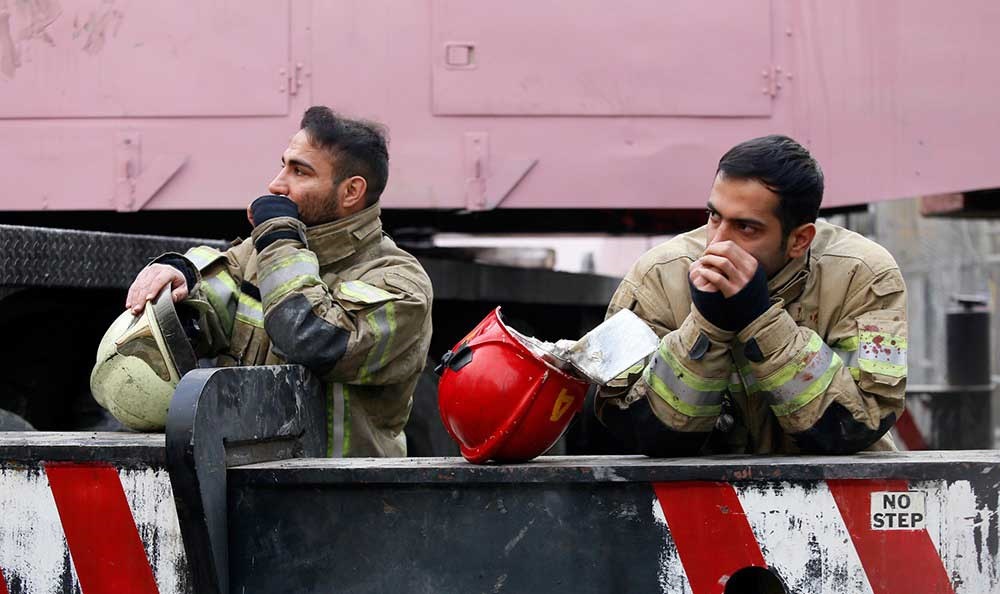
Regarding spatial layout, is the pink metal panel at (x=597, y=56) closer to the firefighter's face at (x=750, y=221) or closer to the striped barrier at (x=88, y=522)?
the firefighter's face at (x=750, y=221)

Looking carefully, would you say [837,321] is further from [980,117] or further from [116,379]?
[980,117]

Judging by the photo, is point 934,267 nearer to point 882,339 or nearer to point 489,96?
point 489,96

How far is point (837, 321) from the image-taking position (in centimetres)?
267

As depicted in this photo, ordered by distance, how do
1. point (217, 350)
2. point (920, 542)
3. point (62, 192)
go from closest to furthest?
point (920, 542), point (217, 350), point (62, 192)

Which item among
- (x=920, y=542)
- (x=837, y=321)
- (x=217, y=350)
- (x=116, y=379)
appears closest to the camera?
(x=920, y=542)

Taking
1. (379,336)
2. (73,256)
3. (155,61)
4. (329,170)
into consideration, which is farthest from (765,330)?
(155,61)

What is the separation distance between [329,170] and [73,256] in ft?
3.27

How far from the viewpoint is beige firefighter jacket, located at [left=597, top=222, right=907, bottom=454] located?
8.06ft

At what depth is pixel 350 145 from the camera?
320cm

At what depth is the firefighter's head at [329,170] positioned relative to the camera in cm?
315

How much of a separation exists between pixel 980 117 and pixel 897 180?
1.17 ft

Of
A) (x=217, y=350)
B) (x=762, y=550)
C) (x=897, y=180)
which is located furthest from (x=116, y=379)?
(x=897, y=180)

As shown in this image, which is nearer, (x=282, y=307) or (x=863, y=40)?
(x=282, y=307)

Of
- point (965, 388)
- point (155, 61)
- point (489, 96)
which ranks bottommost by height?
point (965, 388)
